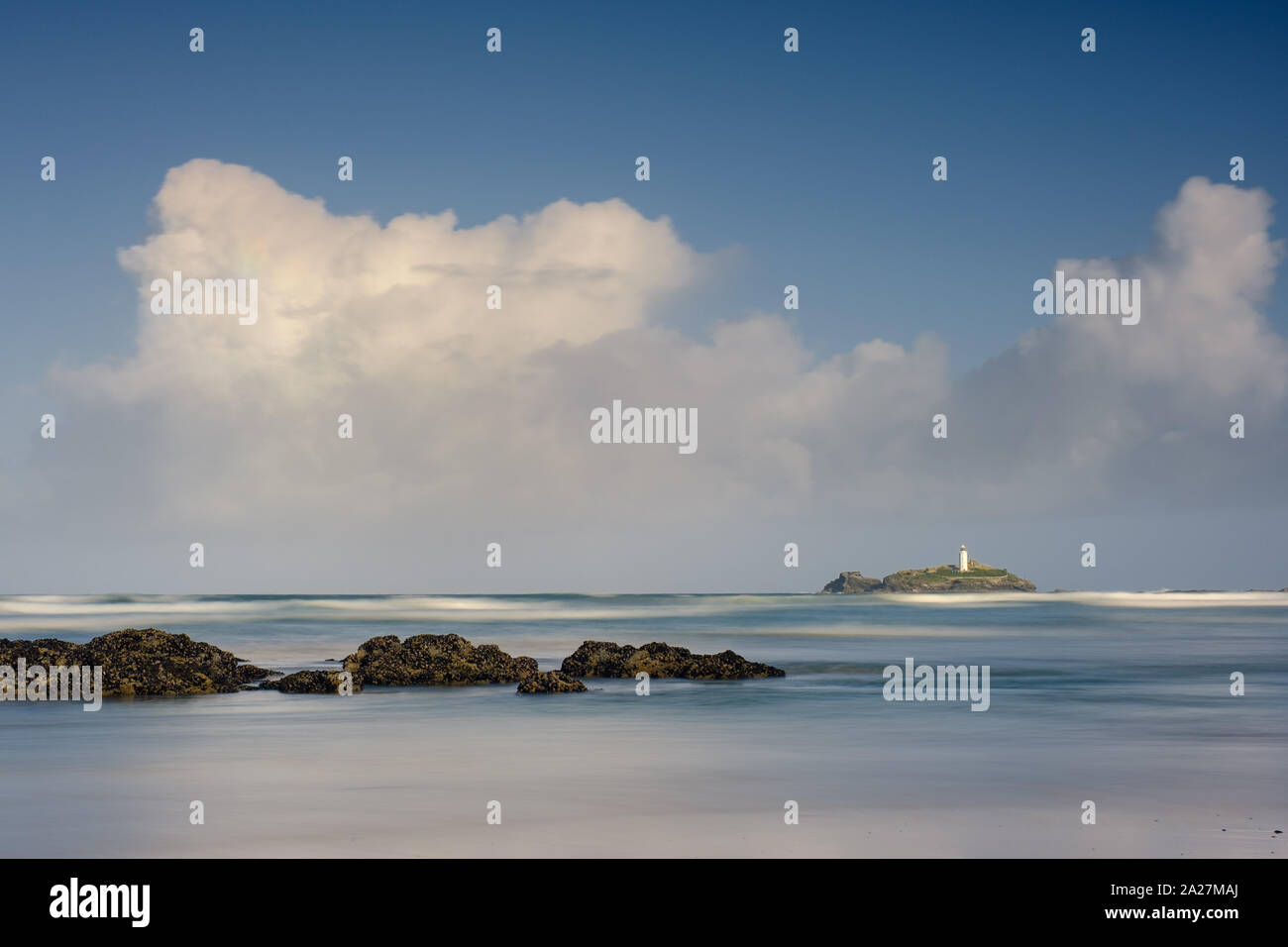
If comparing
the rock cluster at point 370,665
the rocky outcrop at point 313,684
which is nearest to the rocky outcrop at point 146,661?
the rock cluster at point 370,665

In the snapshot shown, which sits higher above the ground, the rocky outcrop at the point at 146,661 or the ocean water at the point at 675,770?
the rocky outcrop at the point at 146,661

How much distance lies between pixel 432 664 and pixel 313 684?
2.63 m

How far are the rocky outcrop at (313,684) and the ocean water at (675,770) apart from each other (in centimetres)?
84

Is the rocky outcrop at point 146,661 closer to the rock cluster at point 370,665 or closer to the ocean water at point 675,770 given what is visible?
the rock cluster at point 370,665

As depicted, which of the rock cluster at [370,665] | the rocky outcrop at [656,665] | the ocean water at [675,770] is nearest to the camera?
the ocean water at [675,770]

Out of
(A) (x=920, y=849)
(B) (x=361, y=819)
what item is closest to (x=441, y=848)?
(B) (x=361, y=819)

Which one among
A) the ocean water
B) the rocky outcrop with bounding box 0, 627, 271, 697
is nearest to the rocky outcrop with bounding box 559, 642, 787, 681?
the ocean water

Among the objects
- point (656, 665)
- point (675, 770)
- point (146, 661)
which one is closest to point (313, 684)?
point (146, 661)

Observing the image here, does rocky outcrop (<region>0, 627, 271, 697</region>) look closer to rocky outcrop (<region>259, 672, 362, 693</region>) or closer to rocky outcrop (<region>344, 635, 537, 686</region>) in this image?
rocky outcrop (<region>259, 672, 362, 693</region>)

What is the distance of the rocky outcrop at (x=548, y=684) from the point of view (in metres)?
21.6

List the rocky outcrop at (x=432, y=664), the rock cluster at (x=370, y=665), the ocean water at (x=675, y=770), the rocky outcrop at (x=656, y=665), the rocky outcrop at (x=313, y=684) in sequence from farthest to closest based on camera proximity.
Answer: the rocky outcrop at (x=656, y=665) → the rocky outcrop at (x=432, y=664) → the rocky outcrop at (x=313, y=684) → the rock cluster at (x=370, y=665) → the ocean water at (x=675, y=770)
